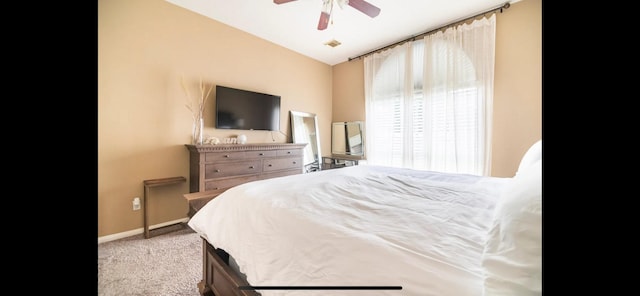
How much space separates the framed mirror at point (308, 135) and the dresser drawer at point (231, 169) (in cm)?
102

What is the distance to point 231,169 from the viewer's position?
2842 millimetres

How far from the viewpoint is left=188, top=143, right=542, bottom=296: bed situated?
605 millimetres

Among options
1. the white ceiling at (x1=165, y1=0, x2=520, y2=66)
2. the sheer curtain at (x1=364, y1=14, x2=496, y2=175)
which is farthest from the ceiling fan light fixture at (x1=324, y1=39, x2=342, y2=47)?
the sheer curtain at (x1=364, y1=14, x2=496, y2=175)

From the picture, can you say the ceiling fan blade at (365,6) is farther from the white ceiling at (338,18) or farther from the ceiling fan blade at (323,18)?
the white ceiling at (338,18)

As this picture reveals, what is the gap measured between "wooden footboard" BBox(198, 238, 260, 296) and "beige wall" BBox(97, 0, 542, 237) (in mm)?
1647

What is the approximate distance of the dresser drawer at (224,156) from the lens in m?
2.64

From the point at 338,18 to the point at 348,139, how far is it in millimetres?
2101

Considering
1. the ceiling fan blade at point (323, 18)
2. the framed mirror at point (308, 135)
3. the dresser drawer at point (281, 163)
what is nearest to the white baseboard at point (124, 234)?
A: the dresser drawer at point (281, 163)

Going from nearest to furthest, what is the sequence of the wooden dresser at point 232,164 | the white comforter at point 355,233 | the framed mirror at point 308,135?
the white comforter at point 355,233 → the wooden dresser at point 232,164 → the framed mirror at point 308,135

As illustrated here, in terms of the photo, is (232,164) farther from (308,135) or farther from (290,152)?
(308,135)

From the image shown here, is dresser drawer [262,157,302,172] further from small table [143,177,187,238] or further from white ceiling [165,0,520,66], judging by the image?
white ceiling [165,0,520,66]

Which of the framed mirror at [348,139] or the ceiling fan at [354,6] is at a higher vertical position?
the ceiling fan at [354,6]

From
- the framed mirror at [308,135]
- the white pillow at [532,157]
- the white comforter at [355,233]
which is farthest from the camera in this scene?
the framed mirror at [308,135]
